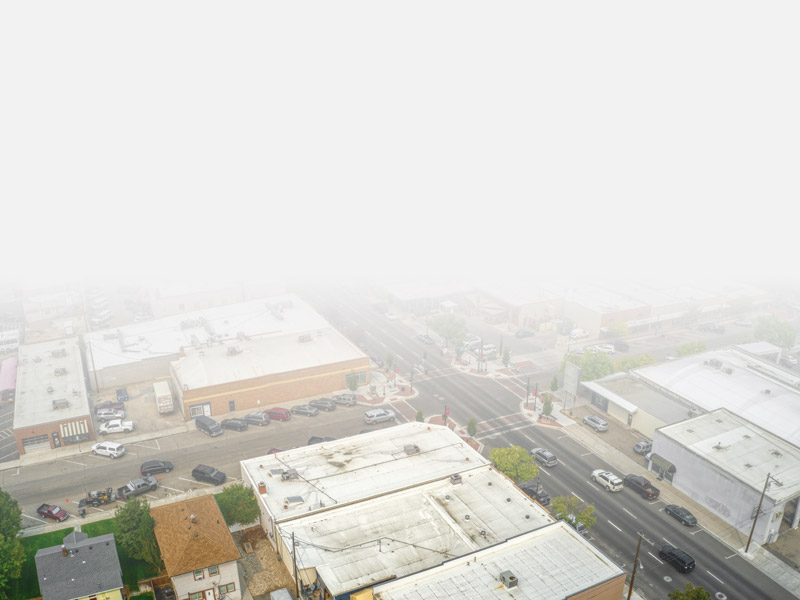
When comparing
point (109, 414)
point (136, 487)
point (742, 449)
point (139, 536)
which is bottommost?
→ point (109, 414)

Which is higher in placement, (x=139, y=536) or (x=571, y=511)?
(x=139, y=536)

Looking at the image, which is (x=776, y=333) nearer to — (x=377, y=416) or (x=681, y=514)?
(x=681, y=514)

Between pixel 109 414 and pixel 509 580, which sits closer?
pixel 509 580

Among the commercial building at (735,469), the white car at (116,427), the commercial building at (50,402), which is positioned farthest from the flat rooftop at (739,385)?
the commercial building at (50,402)

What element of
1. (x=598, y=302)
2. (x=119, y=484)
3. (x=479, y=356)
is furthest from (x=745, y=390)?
(x=119, y=484)

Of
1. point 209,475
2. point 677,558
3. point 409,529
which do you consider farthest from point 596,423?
point 209,475
